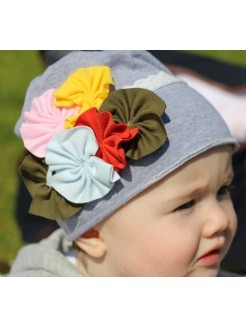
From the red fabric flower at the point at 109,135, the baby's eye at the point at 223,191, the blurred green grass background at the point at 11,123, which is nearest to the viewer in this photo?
the red fabric flower at the point at 109,135

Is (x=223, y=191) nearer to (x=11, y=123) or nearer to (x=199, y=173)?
(x=199, y=173)

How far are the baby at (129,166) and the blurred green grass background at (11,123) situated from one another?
83 centimetres

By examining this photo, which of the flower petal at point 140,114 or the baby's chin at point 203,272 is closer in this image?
the flower petal at point 140,114

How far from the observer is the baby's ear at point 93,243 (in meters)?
1.83

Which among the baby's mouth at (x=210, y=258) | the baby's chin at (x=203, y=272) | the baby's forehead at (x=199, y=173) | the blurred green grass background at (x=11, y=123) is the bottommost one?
the blurred green grass background at (x=11, y=123)

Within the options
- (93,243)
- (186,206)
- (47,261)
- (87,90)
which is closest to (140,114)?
(87,90)

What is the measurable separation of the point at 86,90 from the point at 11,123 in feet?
7.92

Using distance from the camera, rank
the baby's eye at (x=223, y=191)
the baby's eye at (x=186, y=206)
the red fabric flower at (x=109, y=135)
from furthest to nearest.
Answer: the baby's eye at (x=223, y=191) < the baby's eye at (x=186, y=206) < the red fabric flower at (x=109, y=135)

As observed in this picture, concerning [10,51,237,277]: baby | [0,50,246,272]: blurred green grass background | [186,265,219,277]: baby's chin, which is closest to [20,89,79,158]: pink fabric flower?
[10,51,237,277]: baby

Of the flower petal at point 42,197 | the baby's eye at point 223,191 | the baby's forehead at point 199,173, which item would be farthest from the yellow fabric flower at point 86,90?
the baby's eye at point 223,191

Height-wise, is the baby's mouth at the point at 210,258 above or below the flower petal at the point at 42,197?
below

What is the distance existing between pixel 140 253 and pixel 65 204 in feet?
0.80

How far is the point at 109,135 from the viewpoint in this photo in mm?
1670

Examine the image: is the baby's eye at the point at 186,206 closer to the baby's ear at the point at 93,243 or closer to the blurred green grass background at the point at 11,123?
the baby's ear at the point at 93,243
